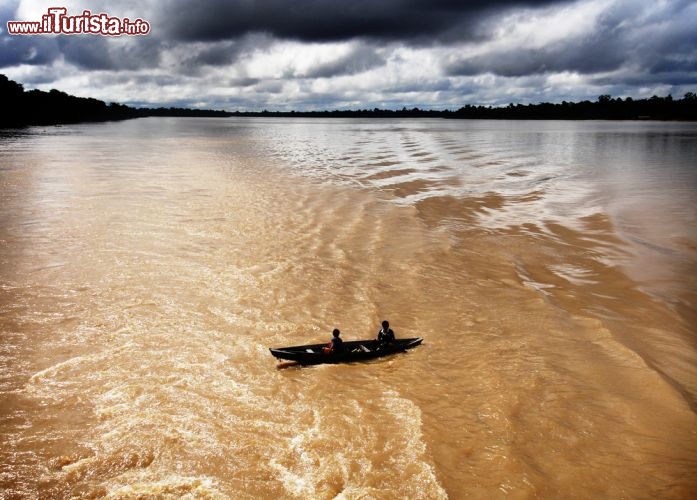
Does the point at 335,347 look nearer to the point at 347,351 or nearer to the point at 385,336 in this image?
the point at 347,351

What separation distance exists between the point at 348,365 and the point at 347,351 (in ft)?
0.98

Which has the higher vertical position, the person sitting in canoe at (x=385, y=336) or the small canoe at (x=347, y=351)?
the person sitting in canoe at (x=385, y=336)

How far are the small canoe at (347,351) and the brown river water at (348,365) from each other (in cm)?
21

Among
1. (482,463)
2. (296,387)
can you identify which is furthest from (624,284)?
(296,387)

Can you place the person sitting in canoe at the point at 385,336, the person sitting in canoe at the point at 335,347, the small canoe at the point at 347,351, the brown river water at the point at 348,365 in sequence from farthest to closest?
the person sitting in canoe at the point at 385,336, the person sitting in canoe at the point at 335,347, the small canoe at the point at 347,351, the brown river water at the point at 348,365

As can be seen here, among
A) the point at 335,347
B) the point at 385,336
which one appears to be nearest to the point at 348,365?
the point at 335,347

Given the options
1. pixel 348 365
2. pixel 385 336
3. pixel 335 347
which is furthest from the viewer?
pixel 385 336

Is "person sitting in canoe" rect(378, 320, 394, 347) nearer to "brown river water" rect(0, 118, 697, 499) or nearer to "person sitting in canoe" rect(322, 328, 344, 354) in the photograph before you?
"brown river water" rect(0, 118, 697, 499)

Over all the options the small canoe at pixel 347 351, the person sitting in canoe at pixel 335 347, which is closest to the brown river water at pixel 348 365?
the small canoe at pixel 347 351

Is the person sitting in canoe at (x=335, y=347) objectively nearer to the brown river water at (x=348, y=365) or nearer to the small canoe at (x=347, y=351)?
the small canoe at (x=347, y=351)

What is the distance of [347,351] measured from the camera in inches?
393

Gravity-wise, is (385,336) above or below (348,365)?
above

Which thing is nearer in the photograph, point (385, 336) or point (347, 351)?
point (347, 351)

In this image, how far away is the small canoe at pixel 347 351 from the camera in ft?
31.9
